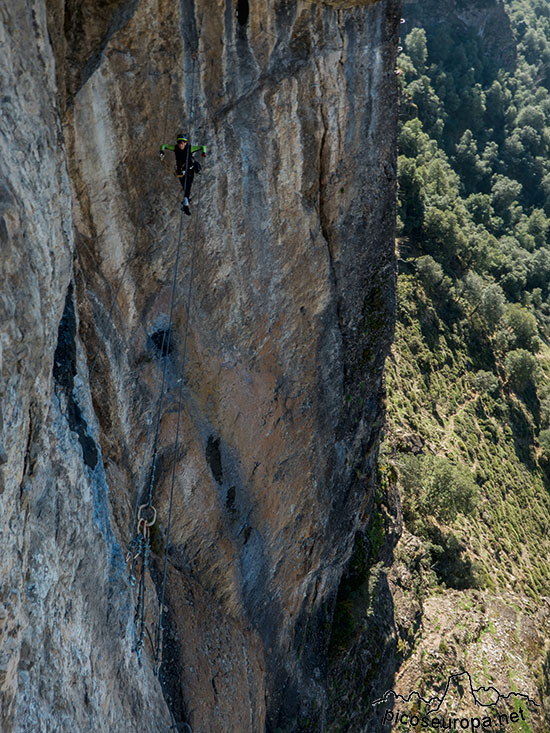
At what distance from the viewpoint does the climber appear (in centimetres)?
884

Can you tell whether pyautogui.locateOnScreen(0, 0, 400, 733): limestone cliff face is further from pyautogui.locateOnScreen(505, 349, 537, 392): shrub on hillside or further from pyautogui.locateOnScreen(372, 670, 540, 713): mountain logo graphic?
pyautogui.locateOnScreen(505, 349, 537, 392): shrub on hillside

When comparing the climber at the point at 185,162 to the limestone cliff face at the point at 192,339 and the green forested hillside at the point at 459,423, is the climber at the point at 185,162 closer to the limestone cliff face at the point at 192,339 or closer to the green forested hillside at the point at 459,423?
the limestone cliff face at the point at 192,339

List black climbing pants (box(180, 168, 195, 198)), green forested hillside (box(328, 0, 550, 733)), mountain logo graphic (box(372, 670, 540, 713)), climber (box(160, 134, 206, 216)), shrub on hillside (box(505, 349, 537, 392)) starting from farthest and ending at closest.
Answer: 1. shrub on hillside (box(505, 349, 537, 392))
2. green forested hillside (box(328, 0, 550, 733))
3. mountain logo graphic (box(372, 670, 540, 713))
4. black climbing pants (box(180, 168, 195, 198))
5. climber (box(160, 134, 206, 216))

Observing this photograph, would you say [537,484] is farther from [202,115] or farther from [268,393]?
[202,115]

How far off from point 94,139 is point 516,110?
67.6 m

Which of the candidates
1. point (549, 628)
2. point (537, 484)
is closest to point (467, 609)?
point (549, 628)

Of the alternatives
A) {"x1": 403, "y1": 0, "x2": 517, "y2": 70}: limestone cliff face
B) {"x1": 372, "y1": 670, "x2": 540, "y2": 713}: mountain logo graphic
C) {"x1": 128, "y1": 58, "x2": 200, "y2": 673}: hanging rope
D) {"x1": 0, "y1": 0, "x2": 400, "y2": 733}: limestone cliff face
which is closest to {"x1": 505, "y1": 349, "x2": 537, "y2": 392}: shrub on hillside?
{"x1": 372, "y1": 670, "x2": 540, "y2": 713}: mountain logo graphic

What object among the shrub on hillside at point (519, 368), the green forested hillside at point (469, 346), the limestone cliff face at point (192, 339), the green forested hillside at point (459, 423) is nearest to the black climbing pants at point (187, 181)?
the limestone cliff face at point (192, 339)

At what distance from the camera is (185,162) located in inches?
352

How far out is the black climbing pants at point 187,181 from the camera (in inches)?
356

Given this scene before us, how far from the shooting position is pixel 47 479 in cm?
618

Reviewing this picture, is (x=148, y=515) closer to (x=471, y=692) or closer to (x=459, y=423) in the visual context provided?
(x=471, y=692)

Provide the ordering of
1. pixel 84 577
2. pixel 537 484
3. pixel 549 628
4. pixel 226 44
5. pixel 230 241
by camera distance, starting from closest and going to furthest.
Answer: pixel 84 577, pixel 226 44, pixel 230 241, pixel 549 628, pixel 537 484

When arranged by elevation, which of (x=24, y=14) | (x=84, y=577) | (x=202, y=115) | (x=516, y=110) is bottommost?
(x=84, y=577)
